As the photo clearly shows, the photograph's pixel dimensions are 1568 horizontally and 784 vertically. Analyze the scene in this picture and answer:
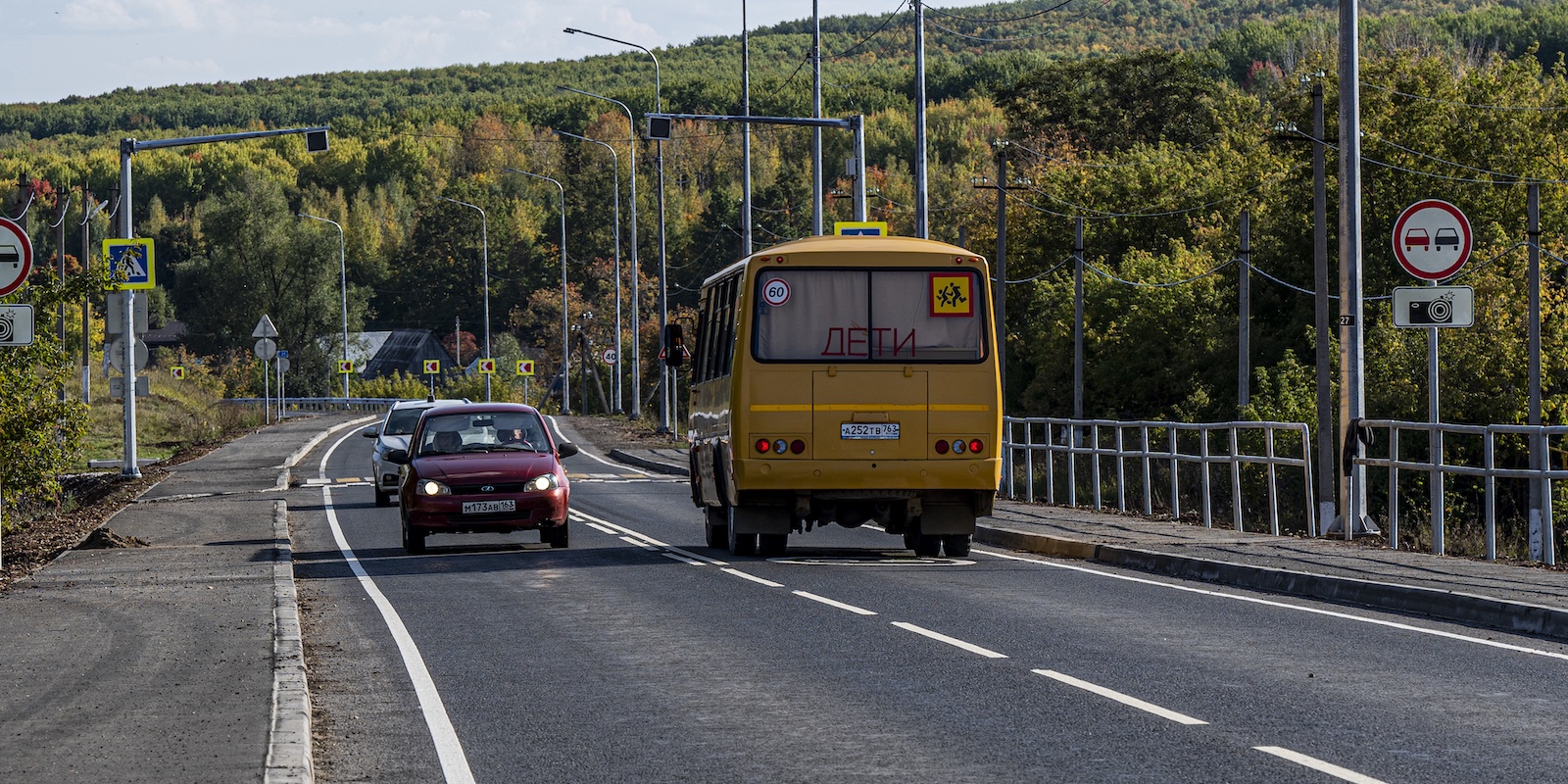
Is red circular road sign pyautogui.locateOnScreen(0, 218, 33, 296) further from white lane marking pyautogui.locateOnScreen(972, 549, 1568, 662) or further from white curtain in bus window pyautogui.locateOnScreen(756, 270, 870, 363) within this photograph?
white lane marking pyautogui.locateOnScreen(972, 549, 1568, 662)

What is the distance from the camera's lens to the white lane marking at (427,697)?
26.2 feet

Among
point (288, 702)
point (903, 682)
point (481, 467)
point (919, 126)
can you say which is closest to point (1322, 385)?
point (481, 467)

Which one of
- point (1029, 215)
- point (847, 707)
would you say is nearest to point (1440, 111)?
point (1029, 215)

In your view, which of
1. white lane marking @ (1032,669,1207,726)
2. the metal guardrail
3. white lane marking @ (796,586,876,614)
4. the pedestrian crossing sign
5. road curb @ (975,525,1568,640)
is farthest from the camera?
Answer: the metal guardrail

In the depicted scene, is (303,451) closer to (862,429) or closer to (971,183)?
(971,183)

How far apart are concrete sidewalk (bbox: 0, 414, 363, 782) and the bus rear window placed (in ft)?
17.2

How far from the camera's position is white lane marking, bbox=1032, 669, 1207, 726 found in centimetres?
883

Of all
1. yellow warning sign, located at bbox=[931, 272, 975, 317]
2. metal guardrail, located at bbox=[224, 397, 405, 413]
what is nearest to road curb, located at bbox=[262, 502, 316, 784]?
yellow warning sign, located at bbox=[931, 272, 975, 317]

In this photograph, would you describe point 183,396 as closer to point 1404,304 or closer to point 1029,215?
point 1029,215

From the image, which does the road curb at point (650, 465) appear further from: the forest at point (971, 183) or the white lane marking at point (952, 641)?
the white lane marking at point (952, 641)

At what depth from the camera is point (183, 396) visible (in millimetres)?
74875

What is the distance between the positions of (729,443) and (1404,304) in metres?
6.61

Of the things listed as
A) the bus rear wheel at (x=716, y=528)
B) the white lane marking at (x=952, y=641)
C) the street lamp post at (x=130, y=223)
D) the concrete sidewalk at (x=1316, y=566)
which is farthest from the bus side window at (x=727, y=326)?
the street lamp post at (x=130, y=223)

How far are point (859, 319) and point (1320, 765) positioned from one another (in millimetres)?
11097
